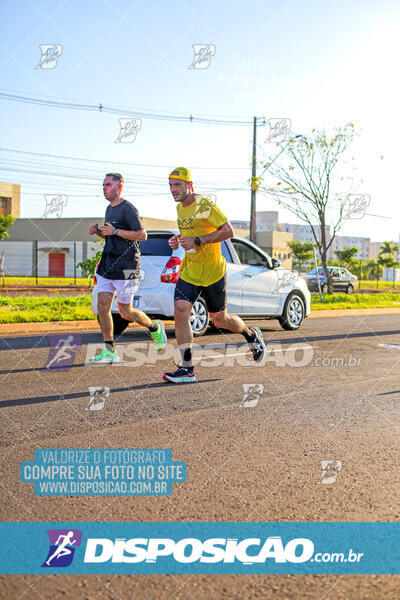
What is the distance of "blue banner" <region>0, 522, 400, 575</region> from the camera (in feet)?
8.51

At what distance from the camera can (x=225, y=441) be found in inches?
171

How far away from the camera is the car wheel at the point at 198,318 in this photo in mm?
10516

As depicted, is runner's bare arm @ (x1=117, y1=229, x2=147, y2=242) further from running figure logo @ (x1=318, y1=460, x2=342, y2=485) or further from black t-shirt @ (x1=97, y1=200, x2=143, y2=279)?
running figure logo @ (x1=318, y1=460, x2=342, y2=485)

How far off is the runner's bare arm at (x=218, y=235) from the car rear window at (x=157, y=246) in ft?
13.6

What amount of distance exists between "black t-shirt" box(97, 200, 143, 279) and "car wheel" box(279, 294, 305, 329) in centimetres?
560

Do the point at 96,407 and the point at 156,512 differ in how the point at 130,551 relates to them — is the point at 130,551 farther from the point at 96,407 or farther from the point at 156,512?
the point at 96,407

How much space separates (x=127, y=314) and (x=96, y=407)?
8.17ft

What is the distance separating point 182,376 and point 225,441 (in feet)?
7.46

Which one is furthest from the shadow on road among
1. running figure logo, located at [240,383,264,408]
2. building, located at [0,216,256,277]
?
building, located at [0,216,256,277]

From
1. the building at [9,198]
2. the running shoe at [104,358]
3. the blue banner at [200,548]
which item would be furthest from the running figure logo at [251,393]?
the building at [9,198]

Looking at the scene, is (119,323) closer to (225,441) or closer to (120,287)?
(120,287)

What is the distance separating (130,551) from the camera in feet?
8.82

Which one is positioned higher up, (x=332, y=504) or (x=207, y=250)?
(x=207, y=250)

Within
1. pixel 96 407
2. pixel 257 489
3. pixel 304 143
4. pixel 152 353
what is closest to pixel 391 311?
pixel 304 143
